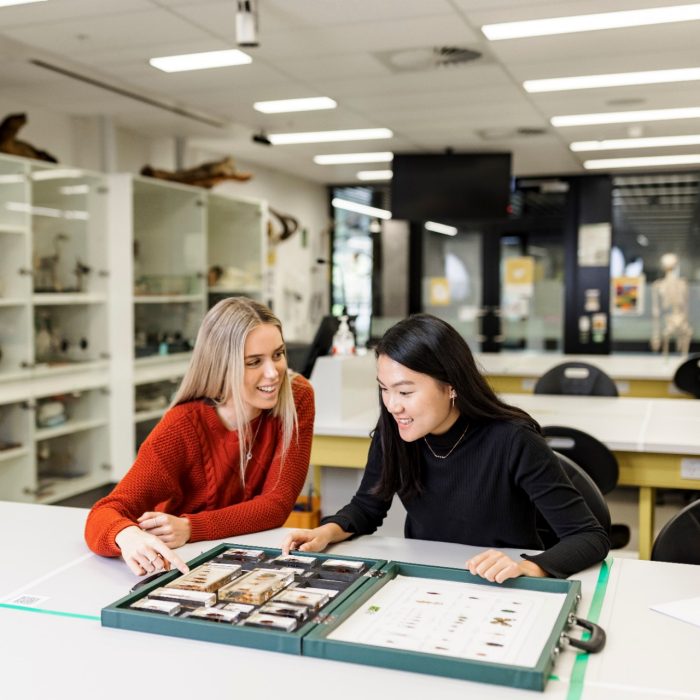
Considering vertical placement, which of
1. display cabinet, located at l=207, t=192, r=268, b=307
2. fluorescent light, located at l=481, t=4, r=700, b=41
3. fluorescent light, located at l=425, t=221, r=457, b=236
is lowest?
display cabinet, located at l=207, t=192, r=268, b=307

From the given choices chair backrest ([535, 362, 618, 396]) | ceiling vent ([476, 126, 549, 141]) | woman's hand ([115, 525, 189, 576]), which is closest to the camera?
woman's hand ([115, 525, 189, 576])

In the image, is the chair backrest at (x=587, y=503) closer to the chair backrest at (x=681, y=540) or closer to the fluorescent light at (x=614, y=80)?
the chair backrest at (x=681, y=540)

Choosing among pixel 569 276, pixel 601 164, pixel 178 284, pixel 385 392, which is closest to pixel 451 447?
pixel 385 392

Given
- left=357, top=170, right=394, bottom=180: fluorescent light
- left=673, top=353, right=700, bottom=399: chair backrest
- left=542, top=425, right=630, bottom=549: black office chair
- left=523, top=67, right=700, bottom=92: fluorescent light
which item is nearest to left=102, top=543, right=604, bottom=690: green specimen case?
left=542, top=425, right=630, bottom=549: black office chair

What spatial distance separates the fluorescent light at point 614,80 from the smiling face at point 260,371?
3.20 metres

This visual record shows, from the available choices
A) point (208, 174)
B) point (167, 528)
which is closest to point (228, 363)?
point (167, 528)

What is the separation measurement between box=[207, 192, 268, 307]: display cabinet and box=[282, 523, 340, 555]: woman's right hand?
4.81 m

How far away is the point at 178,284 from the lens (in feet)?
20.3

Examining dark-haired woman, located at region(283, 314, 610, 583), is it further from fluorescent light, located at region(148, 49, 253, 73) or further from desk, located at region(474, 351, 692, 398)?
desk, located at region(474, 351, 692, 398)

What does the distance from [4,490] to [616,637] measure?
13.6 ft

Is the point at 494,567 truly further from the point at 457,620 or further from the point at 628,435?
the point at 628,435

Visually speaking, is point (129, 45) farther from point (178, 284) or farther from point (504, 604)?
point (504, 604)

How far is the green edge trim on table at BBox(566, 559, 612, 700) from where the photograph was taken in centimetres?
118

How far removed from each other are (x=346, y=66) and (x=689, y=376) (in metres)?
2.78
